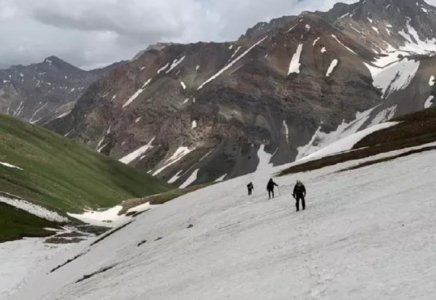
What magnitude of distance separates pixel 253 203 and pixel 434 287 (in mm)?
31783

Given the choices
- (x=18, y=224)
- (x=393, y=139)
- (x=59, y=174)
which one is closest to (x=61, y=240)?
(x=18, y=224)

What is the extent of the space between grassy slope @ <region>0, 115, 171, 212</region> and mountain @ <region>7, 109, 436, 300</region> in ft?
141

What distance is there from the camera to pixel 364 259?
19.2 meters

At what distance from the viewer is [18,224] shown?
230 ft

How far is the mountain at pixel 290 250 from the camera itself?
17.8 m

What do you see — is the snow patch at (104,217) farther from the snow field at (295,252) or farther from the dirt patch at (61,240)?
the snow field at (295,252)

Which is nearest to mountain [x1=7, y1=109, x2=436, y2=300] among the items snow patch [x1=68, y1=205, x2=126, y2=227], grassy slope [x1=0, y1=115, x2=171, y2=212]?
snow patch [x1=68, y1=205, x2=126, y2=227]

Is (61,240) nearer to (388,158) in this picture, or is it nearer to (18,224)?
(18,224)

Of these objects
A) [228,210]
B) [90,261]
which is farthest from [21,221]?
[228,210]

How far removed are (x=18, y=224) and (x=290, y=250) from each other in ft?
186

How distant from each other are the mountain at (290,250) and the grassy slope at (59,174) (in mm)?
43012

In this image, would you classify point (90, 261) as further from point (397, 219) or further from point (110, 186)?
point (110, 186)

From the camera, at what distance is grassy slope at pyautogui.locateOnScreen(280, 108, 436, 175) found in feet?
194

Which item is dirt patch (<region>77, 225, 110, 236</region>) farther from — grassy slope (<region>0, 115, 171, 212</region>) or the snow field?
the snow field
